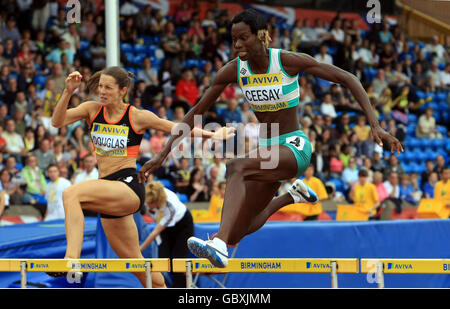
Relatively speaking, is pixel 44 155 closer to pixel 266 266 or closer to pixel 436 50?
pixel 266 266


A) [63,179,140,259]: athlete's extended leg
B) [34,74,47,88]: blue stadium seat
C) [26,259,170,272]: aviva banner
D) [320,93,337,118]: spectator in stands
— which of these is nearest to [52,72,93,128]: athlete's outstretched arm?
[63,179,140,259]: athlete's extended leg

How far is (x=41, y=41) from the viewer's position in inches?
571

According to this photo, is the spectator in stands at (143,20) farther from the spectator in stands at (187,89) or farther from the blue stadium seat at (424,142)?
the blue stadium seat at (424,142)

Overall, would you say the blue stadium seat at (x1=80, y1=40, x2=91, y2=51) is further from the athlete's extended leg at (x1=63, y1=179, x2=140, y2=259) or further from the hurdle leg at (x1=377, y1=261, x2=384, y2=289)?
the hurdle leg at (x1=377, y1=261, x2=384, y2=289)

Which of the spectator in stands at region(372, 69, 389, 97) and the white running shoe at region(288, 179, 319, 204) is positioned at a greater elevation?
the white running shoe at region(288, 179, 319, 204)

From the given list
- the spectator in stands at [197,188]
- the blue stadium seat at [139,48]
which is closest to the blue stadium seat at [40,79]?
the blue stadium seat at [139,48]

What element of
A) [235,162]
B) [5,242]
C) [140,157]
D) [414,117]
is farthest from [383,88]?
[235,162]

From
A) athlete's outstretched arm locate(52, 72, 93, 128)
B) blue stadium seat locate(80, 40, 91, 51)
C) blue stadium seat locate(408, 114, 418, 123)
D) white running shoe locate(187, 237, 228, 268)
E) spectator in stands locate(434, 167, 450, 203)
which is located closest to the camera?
white running shoe locate(187, 237, 228, 268)

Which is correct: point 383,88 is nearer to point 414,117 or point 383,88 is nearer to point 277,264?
point 414,117

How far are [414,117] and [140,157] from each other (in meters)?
8.25

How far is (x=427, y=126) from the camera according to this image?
55.5ft

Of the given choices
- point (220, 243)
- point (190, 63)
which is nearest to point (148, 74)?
point (190, 63)

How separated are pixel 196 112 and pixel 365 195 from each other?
24.1 feet

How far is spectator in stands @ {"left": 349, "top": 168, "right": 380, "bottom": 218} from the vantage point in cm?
1209
